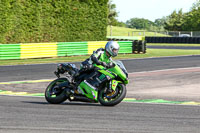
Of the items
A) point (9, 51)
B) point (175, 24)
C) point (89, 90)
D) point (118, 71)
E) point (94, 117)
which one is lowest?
point (94, 117)

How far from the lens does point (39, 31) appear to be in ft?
97.0

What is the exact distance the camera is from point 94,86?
8.81 metres

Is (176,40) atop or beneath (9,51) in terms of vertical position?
beneath

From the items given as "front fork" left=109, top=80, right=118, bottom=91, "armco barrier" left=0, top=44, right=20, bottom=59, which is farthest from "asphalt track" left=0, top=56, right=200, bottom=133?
"armco barrier" left=0, top=44, right=20, bottom=59

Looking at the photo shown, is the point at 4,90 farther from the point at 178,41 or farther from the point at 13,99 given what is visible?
the point at 178,41

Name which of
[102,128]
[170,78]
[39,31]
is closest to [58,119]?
[102,128]

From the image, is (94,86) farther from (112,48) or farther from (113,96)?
(112,48)

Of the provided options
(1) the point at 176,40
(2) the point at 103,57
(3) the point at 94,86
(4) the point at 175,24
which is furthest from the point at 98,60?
(4) the point at 175,24

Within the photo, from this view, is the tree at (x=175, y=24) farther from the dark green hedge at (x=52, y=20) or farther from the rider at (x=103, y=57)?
the rider at (x=103, y=57)

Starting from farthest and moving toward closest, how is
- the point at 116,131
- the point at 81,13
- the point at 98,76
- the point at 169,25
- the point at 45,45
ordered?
the point at 169,25 → the point at 81,13 → the point at 45,45 → the point at 98,76 → the point at 116,131

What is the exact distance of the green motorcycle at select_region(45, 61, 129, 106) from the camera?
28.2ft

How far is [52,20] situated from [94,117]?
2363 centimetres

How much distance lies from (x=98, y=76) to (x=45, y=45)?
16954 mm

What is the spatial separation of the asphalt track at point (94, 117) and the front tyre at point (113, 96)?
0.14 metres
